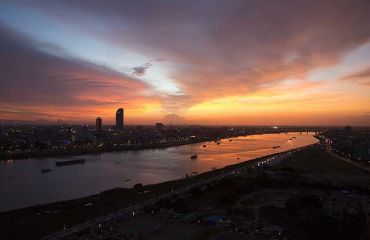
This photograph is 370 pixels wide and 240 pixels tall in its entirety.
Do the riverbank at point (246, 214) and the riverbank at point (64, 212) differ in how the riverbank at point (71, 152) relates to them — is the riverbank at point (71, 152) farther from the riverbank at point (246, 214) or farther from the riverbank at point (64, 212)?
the riverbank at point (246, 214)

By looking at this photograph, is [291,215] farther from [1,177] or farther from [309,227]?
[1,177]

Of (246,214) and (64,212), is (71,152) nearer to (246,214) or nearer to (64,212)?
(64,212)

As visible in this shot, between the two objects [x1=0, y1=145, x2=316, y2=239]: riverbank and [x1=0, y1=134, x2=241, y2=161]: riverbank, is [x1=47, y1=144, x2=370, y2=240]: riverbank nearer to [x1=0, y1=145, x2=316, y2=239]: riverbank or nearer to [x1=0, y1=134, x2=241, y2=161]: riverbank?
[x1=0, y1=145, x2=316, y2=239]: riverbank

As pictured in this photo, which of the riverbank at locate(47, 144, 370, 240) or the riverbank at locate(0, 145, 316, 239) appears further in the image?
the riverbank at locate(0, 145, 316, 239)

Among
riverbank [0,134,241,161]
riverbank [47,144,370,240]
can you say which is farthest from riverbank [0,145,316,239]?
riverbank [0,134,241,161]

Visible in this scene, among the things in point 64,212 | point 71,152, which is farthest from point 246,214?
point 71,152

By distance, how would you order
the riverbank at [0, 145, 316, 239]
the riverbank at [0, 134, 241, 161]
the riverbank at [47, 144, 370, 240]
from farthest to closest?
the riverbank at [0, 134, 241, 161]
the riverbank at [0, 145, 316, 239]
the riverbank at [47, 144, 370, 240]

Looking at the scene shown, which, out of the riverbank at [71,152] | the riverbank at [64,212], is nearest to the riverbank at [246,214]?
the riverbank at [64,212]

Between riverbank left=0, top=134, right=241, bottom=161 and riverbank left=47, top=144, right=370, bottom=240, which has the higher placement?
riverbank left=0, top=134, right=241, bottom=161

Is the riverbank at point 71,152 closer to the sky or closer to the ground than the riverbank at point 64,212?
closer to the sky
